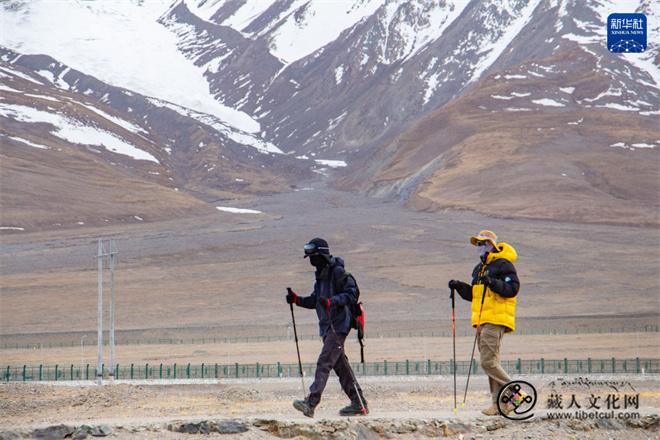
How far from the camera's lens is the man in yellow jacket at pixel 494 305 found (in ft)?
44.3

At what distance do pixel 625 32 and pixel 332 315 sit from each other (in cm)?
2467

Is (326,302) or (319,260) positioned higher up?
(319,260)

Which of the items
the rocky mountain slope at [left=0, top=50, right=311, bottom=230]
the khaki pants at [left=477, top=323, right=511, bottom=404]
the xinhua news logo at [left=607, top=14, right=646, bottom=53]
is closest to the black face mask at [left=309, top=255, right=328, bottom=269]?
the khaki pants at [left=477, top=323, right=511, bottom=404]

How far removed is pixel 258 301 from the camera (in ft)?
235

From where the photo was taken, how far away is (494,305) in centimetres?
1365

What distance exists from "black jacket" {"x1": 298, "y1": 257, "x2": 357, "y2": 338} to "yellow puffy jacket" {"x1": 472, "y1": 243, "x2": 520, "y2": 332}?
56.3 inches

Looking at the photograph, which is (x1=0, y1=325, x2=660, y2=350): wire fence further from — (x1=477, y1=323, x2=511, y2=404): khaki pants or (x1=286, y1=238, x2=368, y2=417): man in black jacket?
(x1=477, y1=323, x2=511, y2=404): khaki pants

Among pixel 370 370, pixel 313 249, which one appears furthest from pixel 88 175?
pixel 313 249

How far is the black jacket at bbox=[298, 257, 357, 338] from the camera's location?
13.9m

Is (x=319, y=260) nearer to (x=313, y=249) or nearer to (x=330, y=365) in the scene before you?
(x=313, y=249)

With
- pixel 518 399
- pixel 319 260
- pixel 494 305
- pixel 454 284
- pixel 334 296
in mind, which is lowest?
pixel 518 399

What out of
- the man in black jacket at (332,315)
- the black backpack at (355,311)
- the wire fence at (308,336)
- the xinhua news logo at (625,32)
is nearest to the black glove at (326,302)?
the man in black jacket at (332,315)

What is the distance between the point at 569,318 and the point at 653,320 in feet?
13.7

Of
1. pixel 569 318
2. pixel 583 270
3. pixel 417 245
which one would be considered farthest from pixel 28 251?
pixel 569 318
